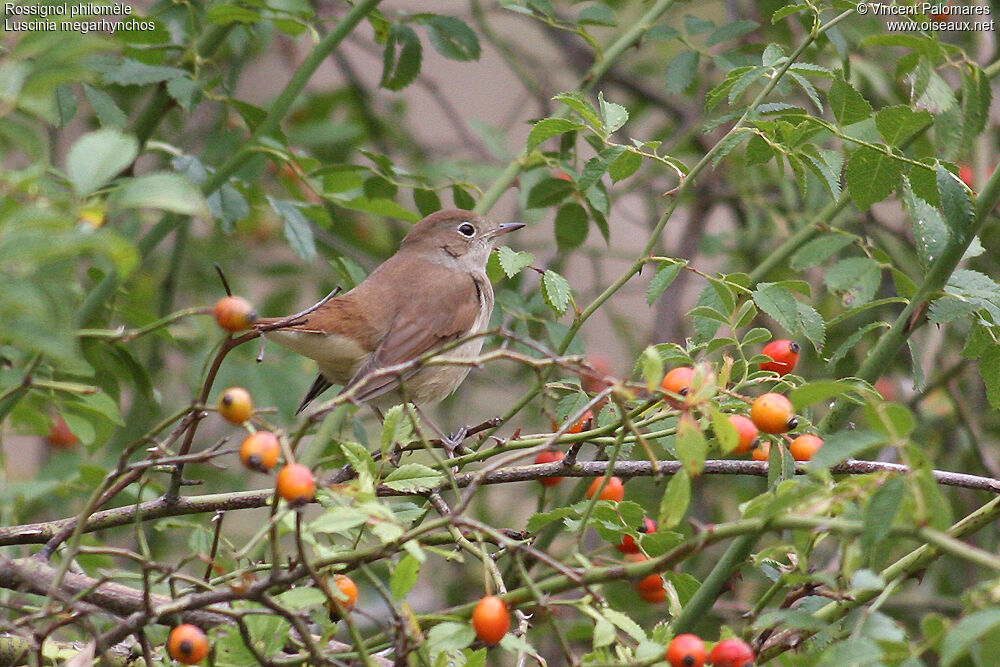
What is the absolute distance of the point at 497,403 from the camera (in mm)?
6461

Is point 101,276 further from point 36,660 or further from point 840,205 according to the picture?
point 840,205

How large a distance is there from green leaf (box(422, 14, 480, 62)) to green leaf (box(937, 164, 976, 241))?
4.91 ft

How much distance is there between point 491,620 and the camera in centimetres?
147

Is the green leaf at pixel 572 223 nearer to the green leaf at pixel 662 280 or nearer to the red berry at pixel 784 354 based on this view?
the green leaf at pixel 662 280

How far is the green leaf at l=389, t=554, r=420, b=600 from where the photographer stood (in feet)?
4.92

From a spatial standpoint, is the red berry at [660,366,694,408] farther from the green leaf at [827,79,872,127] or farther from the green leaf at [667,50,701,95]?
the green leaf at [667,50,701,95]

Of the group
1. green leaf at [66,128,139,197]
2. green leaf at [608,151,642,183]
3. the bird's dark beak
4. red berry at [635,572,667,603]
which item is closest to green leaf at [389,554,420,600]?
green leaf at [66,128,139,197]

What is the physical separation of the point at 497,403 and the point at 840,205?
13.5ft

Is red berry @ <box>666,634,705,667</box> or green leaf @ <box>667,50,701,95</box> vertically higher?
green leaf @ <box>667,50,701,95</box>

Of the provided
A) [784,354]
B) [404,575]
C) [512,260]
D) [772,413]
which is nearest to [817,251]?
[784,354]

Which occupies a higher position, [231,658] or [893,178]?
[893,178]

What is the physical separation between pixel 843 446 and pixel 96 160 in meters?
1.01

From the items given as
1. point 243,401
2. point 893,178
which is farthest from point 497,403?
point 243,401

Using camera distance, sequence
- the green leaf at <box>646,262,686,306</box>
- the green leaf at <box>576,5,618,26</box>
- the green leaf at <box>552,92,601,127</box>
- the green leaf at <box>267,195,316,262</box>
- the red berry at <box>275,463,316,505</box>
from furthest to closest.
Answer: the green leaf at <box>576,5,618,26</box>, the green leaf at <box>267,195,316,262</box>, the green leaf at <box>646,262,686,306</box>, the green leaf at <box>552,92,601,127</box>, the red berry at <box>275,463,316,505</box>
